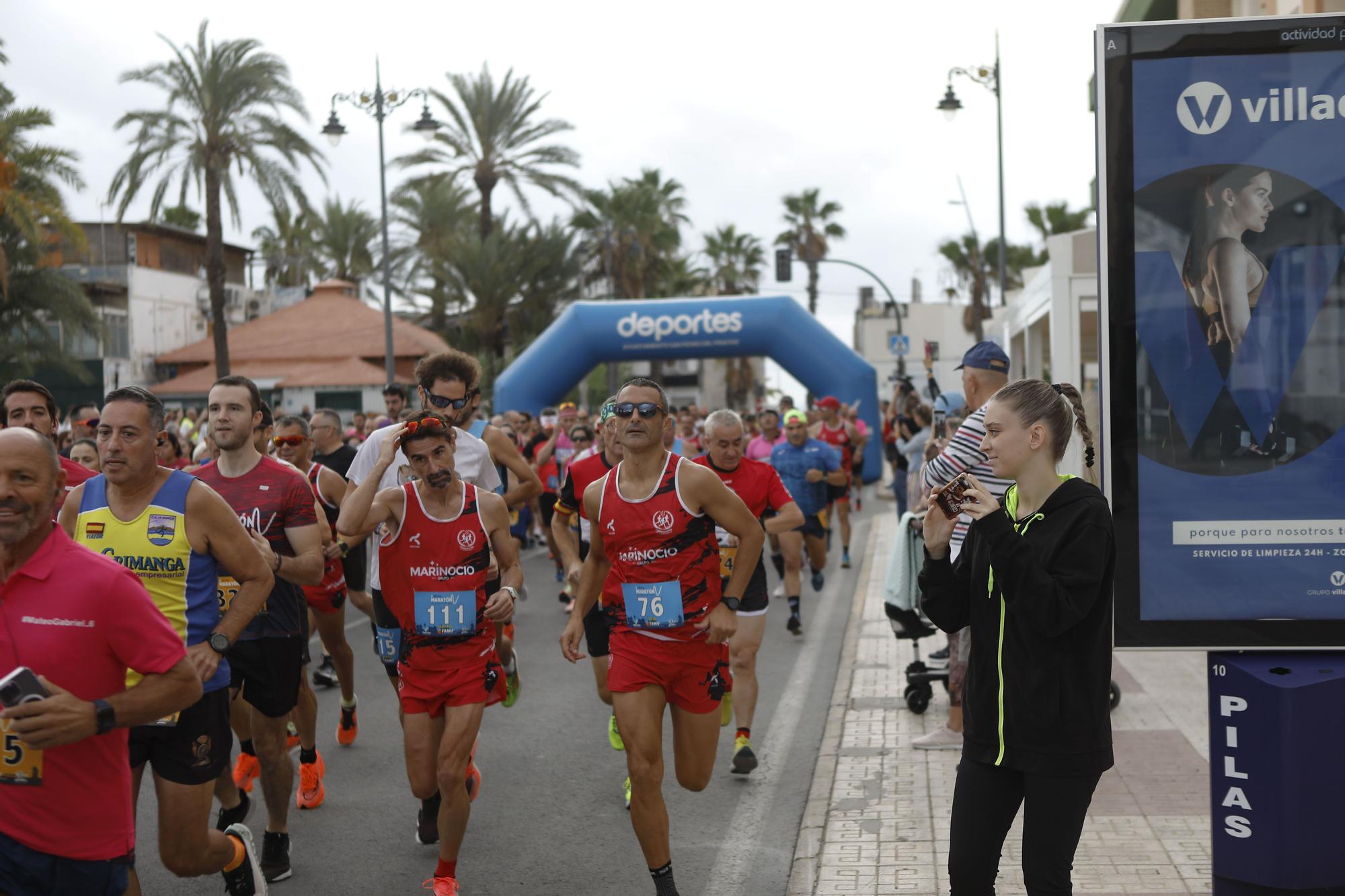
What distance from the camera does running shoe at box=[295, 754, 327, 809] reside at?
677cm

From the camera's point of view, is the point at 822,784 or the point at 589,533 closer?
the point at 822,784

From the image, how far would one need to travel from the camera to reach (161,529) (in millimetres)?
4566

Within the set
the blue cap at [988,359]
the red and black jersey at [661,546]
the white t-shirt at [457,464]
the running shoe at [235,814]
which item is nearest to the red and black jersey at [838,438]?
the white t-shirt at [457,464]

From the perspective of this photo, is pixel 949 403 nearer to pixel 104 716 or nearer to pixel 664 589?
pixel 664 589

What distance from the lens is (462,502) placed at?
19.0 feet

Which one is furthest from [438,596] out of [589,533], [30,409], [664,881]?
[30,409]

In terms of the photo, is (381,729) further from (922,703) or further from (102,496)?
(102,496)

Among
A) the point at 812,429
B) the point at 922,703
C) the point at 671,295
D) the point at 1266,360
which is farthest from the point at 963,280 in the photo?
the point at 1266,360

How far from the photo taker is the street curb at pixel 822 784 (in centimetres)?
561

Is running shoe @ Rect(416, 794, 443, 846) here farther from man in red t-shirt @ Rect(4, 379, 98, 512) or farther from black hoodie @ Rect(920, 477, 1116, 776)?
black hoodie @ Rect(920, 477, 1116, 776)

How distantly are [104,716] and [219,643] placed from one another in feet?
4.57

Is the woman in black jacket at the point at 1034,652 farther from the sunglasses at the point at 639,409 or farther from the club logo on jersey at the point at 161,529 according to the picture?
the club logo on jersey at the point at 161,529

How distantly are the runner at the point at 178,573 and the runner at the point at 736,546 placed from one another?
2.99m

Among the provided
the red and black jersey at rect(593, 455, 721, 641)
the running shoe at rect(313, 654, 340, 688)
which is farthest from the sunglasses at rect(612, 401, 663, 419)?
Result: the running shoe at rect(313, 654, 340, 688)
